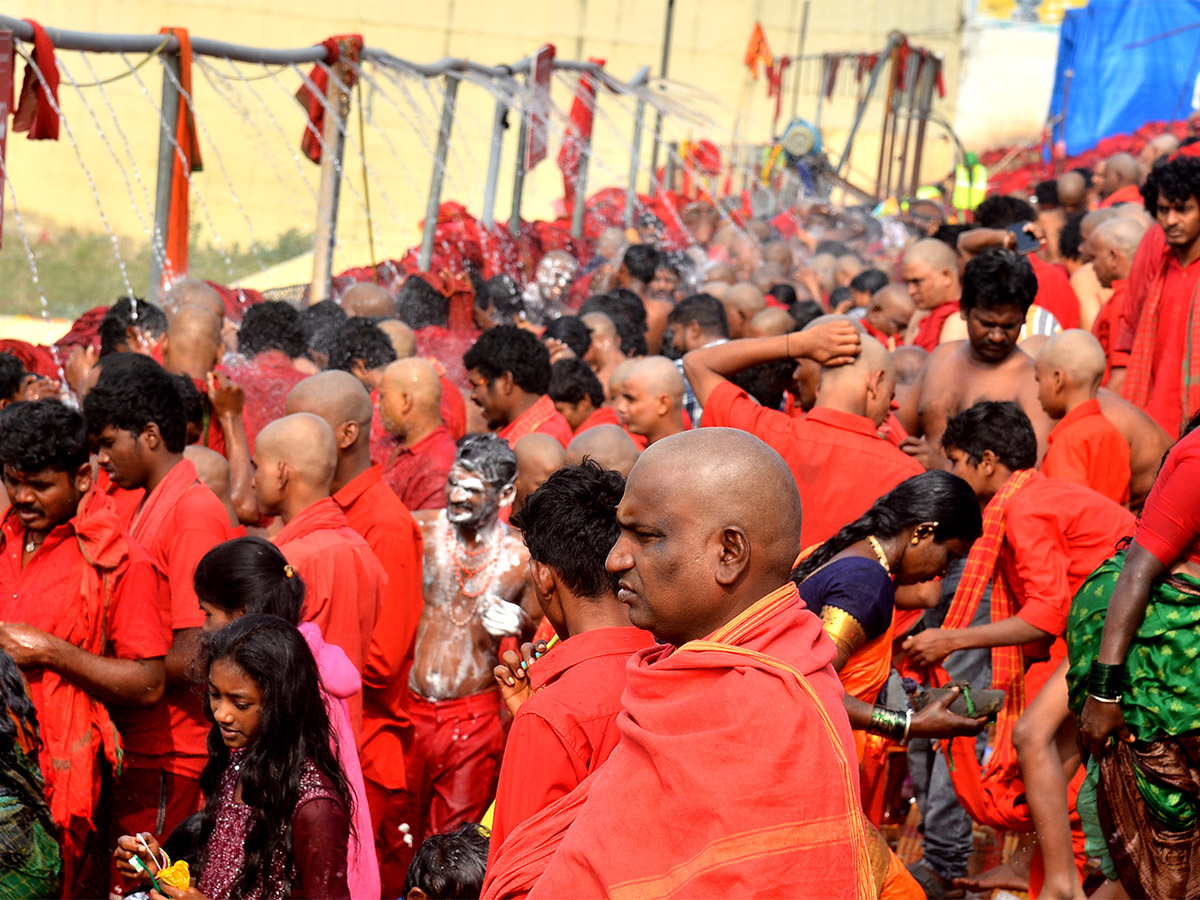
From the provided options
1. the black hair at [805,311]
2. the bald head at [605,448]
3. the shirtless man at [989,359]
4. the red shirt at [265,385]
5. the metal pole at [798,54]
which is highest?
the metal pole at [798,54]

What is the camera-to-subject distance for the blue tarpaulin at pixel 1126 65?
60.6 feet

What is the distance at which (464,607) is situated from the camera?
14.9 feet

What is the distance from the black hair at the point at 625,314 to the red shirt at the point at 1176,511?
4816 mm

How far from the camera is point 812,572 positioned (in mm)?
3525

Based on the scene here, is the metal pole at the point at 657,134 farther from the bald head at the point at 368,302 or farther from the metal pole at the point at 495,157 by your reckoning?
the bald head at the point at 368,302

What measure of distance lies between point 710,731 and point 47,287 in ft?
65.8

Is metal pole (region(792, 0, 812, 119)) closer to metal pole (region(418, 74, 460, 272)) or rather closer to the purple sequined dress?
metal pole (region(418, 74, 460, 272))

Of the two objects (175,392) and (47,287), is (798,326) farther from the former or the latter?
(47,287)

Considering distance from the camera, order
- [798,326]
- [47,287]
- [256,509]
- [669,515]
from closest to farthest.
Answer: [669,515] < [256,509] < [798,326] < [47,287]

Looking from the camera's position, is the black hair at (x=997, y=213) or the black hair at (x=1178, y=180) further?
the black hair at (x=997, y=213)

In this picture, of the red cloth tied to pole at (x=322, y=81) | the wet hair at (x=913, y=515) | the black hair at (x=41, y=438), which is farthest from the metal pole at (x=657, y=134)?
the black hair at (x=41, y=438)

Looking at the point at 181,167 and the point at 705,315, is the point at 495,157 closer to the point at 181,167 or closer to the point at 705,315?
the point at 181,167

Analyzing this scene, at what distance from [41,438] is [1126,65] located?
18975mm

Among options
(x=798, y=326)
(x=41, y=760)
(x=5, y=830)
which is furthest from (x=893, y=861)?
(x=798, y=326)
